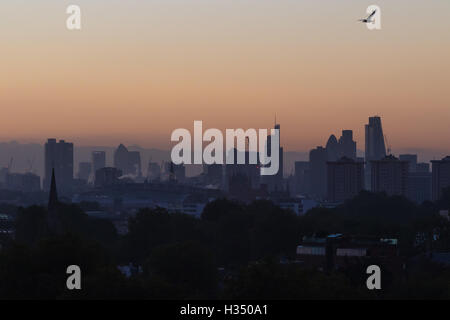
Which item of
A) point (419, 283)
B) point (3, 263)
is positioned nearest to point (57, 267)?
point (3, 263)
